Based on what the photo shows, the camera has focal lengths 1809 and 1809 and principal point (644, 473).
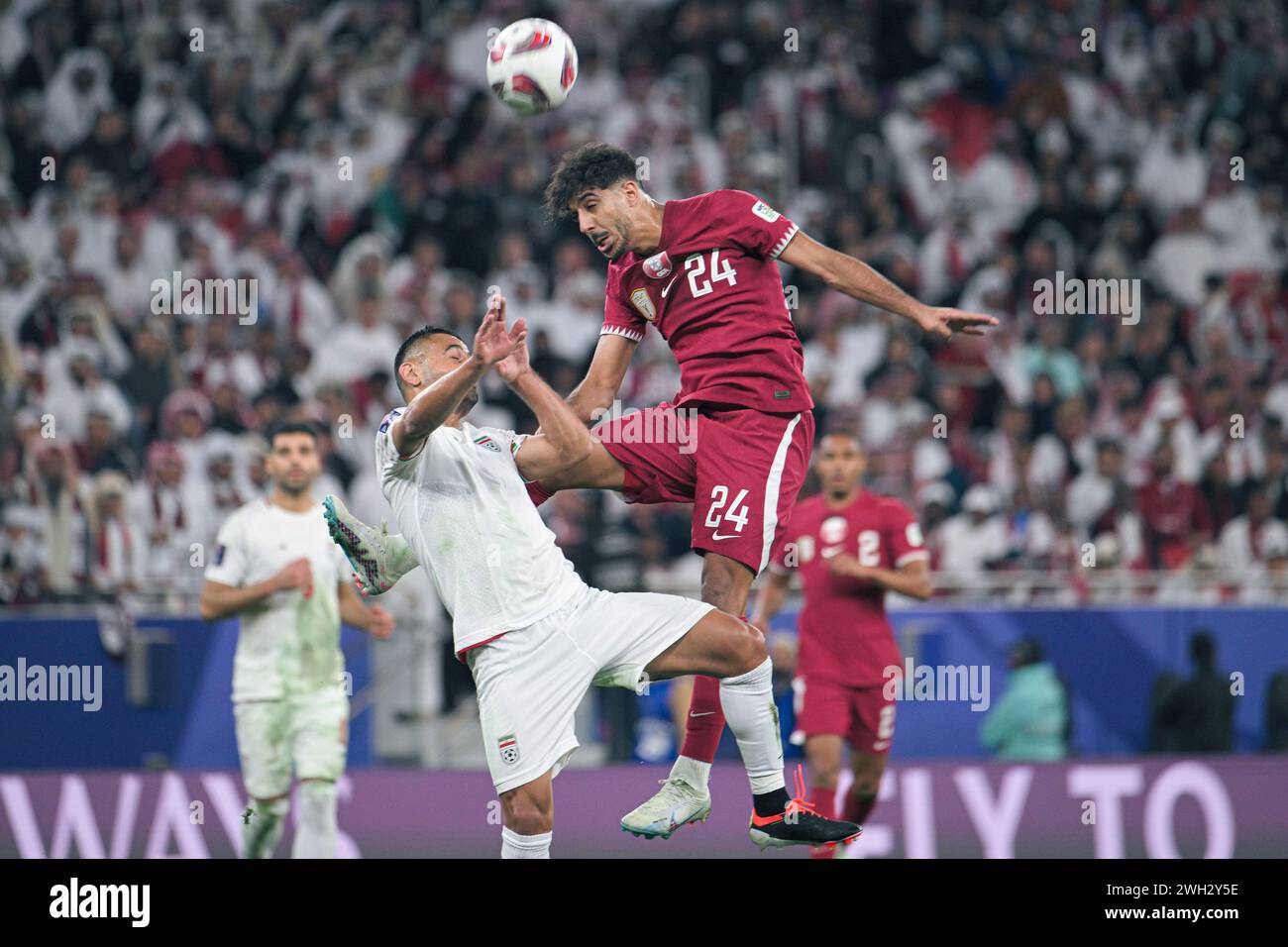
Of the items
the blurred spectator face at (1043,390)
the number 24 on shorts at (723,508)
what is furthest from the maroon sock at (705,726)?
the blurred spectator face at (1043,390)

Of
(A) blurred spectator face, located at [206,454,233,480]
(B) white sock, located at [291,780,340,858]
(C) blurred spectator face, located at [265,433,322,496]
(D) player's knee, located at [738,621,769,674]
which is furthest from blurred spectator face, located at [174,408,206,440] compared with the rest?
(D) player's knee, located at [738,621,769,674]

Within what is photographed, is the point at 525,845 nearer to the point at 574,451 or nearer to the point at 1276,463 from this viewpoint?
the point at 574,451

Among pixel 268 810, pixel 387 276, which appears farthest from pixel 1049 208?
pixel 268 810

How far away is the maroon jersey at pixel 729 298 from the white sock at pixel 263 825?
394 centimetres

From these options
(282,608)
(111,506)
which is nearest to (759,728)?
(282,608)

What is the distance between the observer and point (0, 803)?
11336 mm

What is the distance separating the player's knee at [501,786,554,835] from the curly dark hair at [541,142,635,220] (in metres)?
2.41

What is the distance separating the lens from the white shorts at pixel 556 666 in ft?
22.7

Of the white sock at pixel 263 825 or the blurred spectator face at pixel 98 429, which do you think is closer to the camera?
the white sock at pixel 263 825

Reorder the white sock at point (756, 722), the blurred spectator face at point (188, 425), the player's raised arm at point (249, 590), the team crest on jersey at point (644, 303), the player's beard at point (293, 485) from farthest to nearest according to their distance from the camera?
the blurred spectator face at point (188, 425) < the player's beard at point (293, 485) < the player's raised arm at point (249, 590) < the team crest on jersey at point (644, 303) < the white sock at point (756, 722)

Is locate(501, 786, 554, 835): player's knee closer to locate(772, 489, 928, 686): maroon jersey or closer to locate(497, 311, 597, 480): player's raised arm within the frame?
locate(497, 311, 597, 480): player's raised arm

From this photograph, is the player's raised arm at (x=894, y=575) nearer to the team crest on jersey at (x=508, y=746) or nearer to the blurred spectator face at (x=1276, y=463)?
the team crest on jersey at (x=508, y=746)
